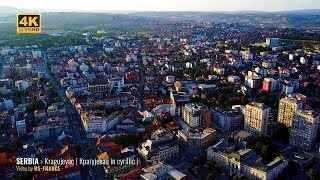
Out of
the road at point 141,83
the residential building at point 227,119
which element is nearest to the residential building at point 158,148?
the residential building at point 227,119

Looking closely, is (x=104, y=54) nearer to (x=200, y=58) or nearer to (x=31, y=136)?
(x=200, y=58)

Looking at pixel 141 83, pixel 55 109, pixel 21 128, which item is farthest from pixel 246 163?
pixel 141 83

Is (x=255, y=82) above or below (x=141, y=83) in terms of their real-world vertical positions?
above

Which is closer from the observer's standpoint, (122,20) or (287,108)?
(287,108)

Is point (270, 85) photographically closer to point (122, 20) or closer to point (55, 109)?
point (55, 109)

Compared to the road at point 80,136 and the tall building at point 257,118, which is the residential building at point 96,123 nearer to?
the road at point 80,136
